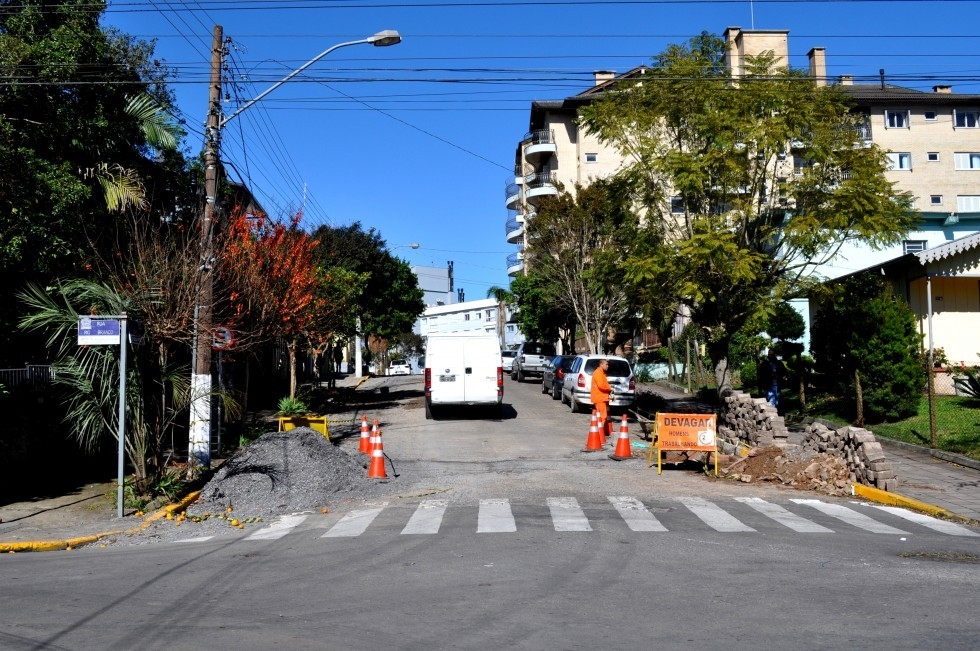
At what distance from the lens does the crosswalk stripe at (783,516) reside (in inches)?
404

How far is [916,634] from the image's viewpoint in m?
5.98

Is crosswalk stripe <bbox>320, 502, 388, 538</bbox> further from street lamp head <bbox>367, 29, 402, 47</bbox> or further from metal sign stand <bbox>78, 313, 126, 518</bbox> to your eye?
street lamp head <bbox>367, 29, 402, 47</bbox>

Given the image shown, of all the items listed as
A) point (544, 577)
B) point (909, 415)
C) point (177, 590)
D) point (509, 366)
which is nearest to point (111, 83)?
point (177, 590)

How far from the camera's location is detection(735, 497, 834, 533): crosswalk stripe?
33.7 ft

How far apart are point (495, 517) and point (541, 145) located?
5019 centimetres

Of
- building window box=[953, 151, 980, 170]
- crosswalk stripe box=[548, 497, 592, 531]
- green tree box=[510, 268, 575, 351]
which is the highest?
building window box=[953, 151, 980, 170]

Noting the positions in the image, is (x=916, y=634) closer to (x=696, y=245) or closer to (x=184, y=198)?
(x=696, y=245)

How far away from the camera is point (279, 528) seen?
11172 mm

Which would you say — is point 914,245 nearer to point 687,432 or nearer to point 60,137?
point 687,432

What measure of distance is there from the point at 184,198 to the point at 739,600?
1841cm

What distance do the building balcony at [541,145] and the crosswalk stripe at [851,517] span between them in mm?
48629

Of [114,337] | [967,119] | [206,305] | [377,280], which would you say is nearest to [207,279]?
[206,305]

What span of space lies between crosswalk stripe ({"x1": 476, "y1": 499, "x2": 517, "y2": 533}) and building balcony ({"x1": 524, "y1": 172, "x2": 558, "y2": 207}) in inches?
1798

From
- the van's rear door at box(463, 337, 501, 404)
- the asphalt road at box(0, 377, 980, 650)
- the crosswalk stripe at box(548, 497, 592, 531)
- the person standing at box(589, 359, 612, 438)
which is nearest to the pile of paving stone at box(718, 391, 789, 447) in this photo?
the person standing at box(589, 359, 612, 438)
